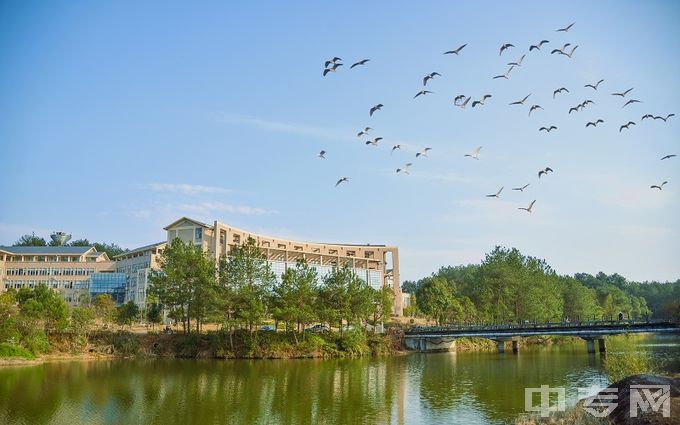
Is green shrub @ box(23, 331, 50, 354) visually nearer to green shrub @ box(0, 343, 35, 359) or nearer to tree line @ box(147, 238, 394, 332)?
green shrub @ box(0, 343, 35, 359)

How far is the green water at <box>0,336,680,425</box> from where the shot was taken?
23.8 metres

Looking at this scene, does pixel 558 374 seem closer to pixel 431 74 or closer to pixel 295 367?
pixel 295 367

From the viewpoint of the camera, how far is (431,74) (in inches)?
899

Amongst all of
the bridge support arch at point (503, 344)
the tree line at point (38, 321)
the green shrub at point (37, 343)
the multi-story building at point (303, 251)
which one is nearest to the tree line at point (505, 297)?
the bridge support arch at point (503, 344)

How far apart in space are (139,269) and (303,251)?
31885 mm

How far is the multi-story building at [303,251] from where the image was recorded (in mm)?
89062

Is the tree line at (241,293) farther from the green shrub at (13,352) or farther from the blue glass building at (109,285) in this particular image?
the blue glass building at (109,285)

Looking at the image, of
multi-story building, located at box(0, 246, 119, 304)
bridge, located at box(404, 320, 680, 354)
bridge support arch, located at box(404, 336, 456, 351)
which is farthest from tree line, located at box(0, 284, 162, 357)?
multi-story building, located at box(0, 246, 119, 304)

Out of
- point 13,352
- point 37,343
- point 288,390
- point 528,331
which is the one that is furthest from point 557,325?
point 13,352

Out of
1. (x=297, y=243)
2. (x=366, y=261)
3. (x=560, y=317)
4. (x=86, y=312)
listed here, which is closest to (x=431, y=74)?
(x=86, y=312)

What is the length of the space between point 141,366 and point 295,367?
1281 cm

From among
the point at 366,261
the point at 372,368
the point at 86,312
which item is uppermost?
the point at 366,261

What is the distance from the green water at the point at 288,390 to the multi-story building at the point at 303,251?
42.1 meters

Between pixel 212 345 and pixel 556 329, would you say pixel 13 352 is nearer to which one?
pixel 212 345
